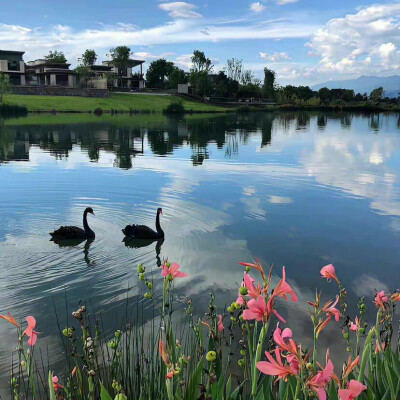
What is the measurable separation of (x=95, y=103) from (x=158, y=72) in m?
42.6

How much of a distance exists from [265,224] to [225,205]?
6.81ft

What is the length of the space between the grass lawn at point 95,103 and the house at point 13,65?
57.0 ft

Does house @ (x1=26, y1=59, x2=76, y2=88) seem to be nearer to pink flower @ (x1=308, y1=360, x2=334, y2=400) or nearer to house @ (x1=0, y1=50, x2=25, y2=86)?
house @ (x1=0, y1=50, x2=25, y2=86)

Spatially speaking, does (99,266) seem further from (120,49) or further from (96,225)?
(120,49)

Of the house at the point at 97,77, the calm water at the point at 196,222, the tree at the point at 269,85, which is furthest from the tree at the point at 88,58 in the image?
the calm water at the point at 196,222

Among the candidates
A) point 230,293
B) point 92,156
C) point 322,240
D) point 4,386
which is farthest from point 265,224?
point 92,156

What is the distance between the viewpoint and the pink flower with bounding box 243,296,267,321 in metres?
1.65

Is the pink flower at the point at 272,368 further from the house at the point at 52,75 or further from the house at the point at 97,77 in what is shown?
the house at the point at 52,75

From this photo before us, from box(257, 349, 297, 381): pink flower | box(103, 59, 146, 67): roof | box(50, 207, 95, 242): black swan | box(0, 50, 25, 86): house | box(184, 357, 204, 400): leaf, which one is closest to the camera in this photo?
box(257, 349, 297, 381): pink flower

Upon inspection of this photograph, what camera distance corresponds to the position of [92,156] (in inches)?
859

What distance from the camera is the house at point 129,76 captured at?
10112cm

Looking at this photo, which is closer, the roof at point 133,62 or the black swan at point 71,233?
the black swan at point 71,233

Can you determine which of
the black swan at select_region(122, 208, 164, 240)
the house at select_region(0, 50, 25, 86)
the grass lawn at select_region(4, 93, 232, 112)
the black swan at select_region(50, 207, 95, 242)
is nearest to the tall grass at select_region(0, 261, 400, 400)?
the black swan at select_region(122, 208, 164, 240)

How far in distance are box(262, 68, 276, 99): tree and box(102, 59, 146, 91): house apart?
29.4 meters
